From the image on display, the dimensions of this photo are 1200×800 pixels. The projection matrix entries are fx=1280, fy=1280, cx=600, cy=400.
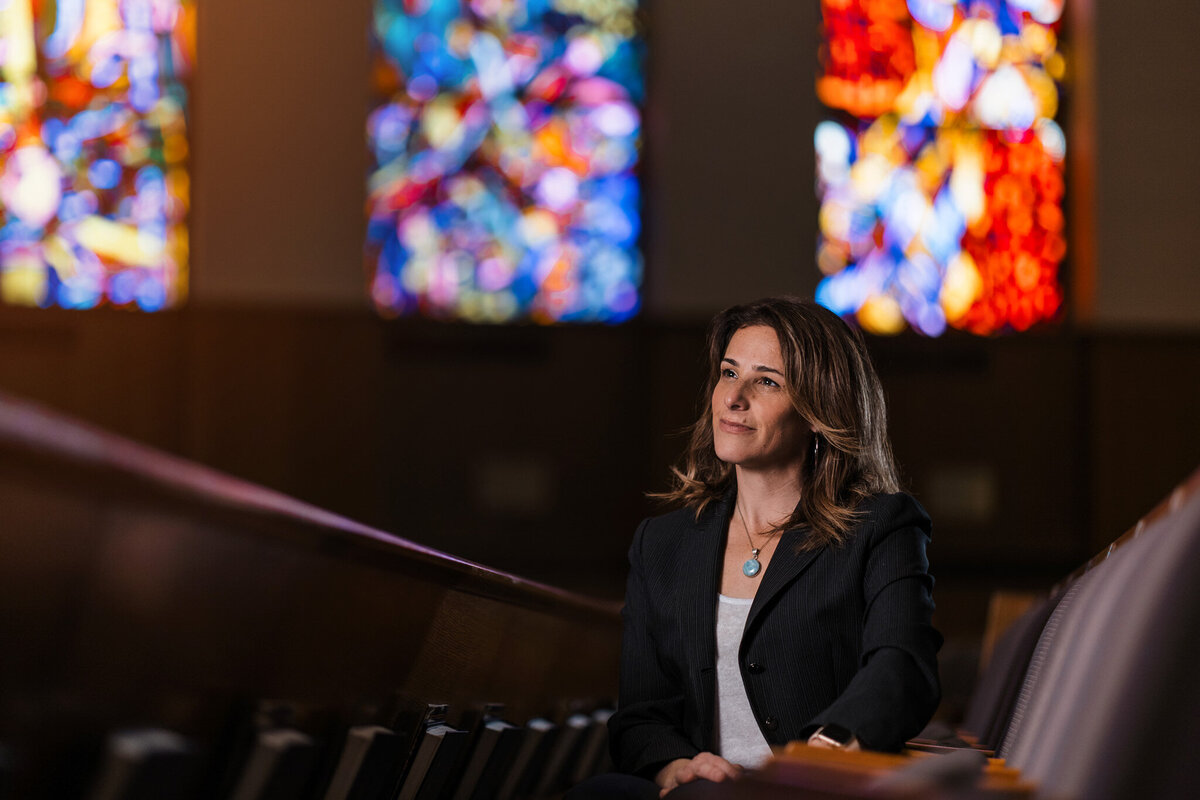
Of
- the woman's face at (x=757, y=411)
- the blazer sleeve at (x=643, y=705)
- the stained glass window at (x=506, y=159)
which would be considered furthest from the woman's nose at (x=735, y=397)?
the stained glass window at (x=506, y=159)

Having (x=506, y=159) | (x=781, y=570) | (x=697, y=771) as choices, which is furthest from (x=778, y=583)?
(x=506, y=159)

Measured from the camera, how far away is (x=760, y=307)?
6.48ft

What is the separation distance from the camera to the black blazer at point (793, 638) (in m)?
1.67

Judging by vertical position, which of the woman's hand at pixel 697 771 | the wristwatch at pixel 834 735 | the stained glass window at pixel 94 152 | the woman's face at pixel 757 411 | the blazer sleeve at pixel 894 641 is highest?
the stained glass window at pixel 94 152

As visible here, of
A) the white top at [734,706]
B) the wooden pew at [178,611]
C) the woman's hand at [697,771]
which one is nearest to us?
the wooden pew at [178,611]


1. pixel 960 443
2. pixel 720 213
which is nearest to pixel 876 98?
pixel 720 213

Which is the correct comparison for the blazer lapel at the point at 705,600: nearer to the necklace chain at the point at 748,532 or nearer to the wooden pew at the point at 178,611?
the necklace chain at the point at 748,532

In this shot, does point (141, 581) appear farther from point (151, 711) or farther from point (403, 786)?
point (403, 786)

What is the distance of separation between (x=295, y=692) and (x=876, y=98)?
5571 mm

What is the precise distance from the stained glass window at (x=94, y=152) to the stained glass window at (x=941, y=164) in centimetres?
305

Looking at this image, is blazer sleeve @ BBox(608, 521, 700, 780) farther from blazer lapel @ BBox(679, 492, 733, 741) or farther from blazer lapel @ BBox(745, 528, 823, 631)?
blazer lapel @ BBox(745, 528, 823, 631)

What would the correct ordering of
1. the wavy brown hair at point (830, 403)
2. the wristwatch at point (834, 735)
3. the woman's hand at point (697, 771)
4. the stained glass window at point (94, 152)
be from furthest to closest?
the stained glass window at point (94, 152) → the wavy brown hair at point (830, 403) → the woman's hand at point (697, 771) → the wristwatch at point (834, 735)

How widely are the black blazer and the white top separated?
2 cm

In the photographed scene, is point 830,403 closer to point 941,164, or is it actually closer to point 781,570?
point 781,570
